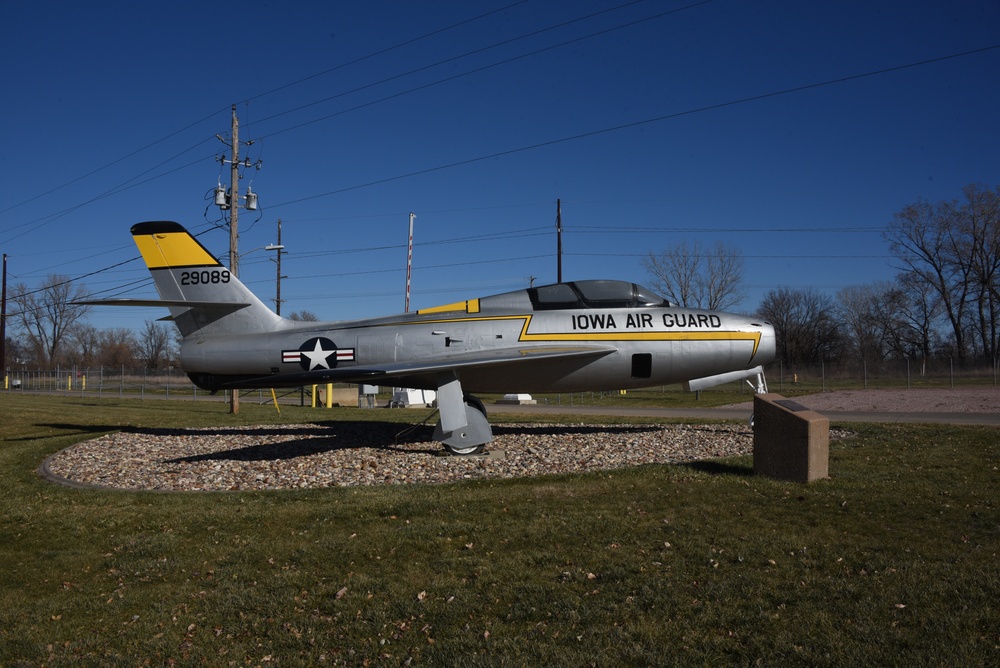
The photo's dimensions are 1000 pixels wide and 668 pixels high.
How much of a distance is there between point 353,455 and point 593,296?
5529 mm

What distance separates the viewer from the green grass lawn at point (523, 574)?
458 cm

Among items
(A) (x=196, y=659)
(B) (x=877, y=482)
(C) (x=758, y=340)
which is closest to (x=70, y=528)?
(A) (x=196, y=659)

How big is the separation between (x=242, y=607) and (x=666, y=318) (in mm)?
9997

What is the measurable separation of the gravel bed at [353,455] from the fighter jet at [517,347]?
43.8 inches

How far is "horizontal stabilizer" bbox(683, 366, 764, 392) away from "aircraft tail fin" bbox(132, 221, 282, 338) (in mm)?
8944

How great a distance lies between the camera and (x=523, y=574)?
5.85 m

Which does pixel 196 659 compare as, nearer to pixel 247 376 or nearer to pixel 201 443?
pixel 247 376

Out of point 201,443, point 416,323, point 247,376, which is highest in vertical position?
point 416,323

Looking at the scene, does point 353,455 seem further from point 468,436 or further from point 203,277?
point 203,277

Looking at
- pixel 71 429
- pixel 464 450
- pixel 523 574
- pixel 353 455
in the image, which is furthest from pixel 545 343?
pixel 71 429

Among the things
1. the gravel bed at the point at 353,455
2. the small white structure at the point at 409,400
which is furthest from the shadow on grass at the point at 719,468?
the small white structure at the point at 409,400

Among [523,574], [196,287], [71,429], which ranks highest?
[196,287]

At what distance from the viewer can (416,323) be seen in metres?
14.0

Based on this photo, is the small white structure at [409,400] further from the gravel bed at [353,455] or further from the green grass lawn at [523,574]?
the green grass lawn at [523,574]
